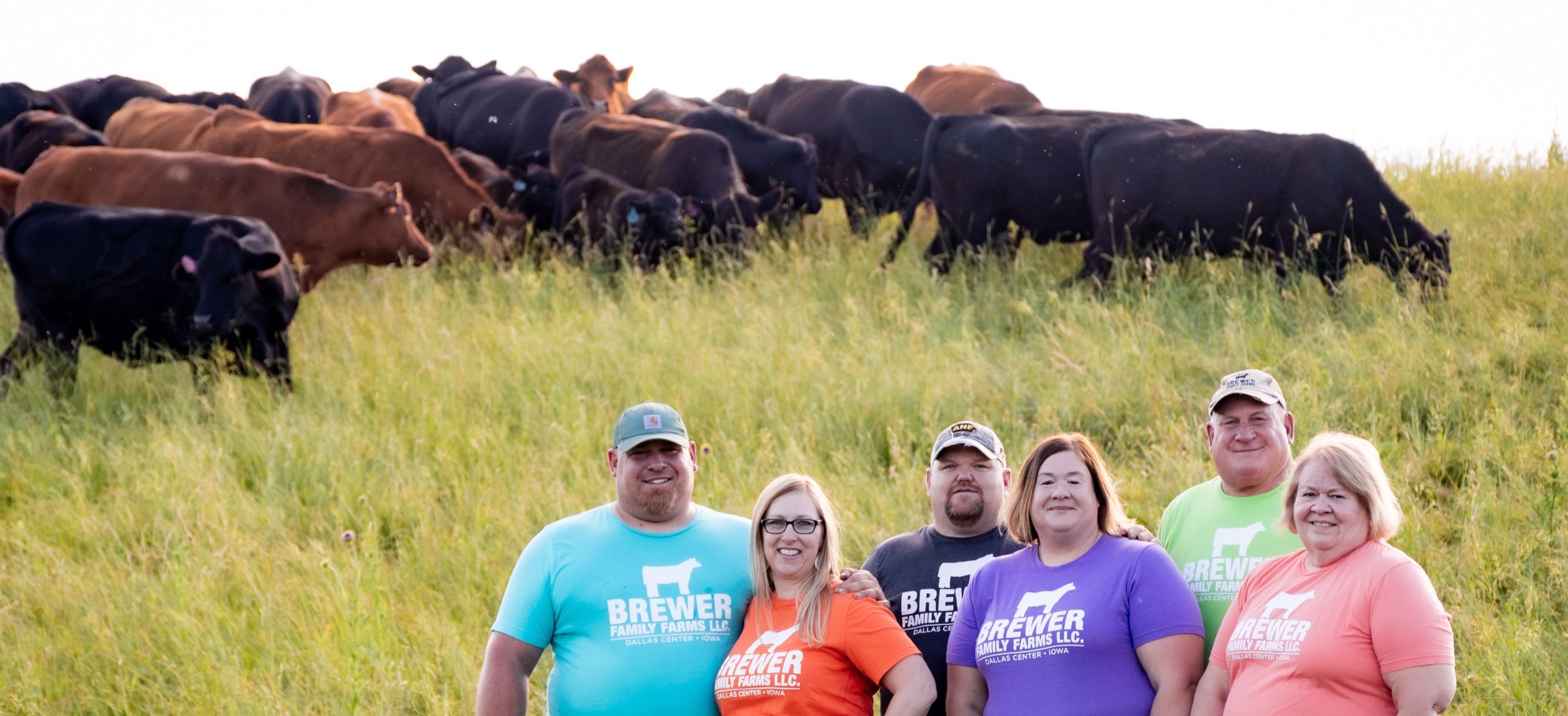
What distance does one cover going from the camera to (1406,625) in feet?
12.8

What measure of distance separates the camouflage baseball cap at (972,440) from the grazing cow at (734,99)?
74.1 feet

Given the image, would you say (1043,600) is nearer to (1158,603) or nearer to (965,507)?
(1158,603)

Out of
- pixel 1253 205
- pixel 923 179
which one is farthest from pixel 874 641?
pixel 923 179

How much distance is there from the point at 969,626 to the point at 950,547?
0.39 metres

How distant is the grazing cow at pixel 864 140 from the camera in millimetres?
17797

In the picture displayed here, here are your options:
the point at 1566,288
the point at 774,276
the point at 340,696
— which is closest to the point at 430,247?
the point at 774,276

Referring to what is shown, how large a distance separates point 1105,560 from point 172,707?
5.08 m

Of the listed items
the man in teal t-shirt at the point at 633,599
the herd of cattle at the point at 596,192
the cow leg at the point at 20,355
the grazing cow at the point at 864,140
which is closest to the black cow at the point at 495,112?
the herd of cattle at the point at 596,192

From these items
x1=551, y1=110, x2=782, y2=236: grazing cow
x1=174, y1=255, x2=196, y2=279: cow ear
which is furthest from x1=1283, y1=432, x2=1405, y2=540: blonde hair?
x1=551, y1=110, x2=782, y2=236: grazing cow

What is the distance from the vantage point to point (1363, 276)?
12609 millimetres

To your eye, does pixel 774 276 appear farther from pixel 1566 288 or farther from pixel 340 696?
pixel 340 696

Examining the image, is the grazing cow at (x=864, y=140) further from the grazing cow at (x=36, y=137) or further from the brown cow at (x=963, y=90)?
the grazing cow at (x=36, y=137)

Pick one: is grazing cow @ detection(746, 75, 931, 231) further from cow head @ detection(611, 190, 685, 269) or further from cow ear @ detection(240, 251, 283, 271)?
cow ear @ detection(240, 251, 283, 271)

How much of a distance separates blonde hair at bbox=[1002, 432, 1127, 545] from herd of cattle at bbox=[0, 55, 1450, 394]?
8.33 meters
